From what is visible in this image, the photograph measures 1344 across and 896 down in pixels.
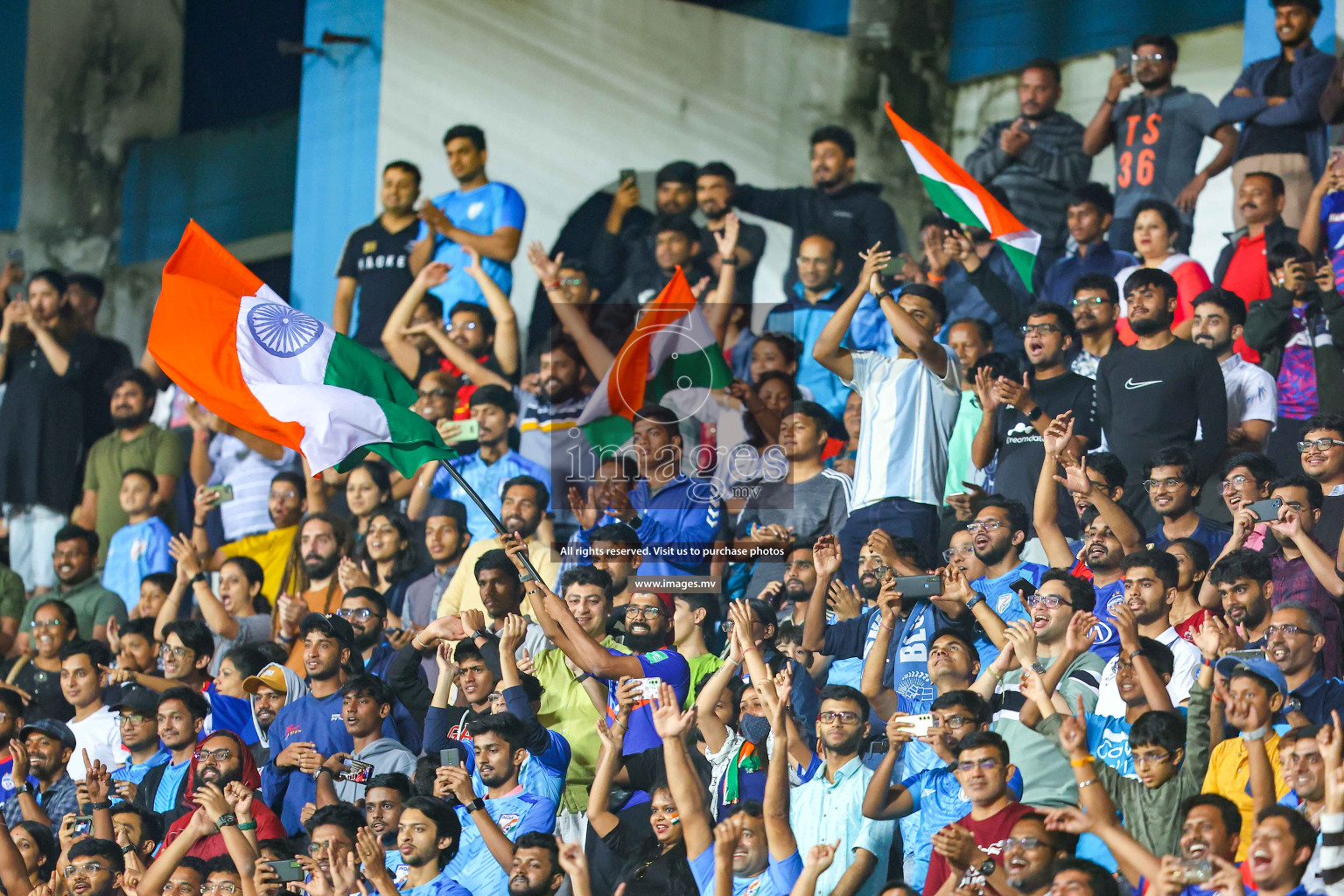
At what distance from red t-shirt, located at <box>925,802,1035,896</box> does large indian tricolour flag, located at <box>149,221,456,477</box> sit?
253 cm

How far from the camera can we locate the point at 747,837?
21.7ft

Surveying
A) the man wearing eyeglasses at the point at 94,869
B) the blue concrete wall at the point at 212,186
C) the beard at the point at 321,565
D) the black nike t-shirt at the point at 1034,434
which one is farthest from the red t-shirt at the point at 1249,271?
the blue concrete wall at the point at 212,186

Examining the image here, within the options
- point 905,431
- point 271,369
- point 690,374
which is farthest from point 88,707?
point 905,431

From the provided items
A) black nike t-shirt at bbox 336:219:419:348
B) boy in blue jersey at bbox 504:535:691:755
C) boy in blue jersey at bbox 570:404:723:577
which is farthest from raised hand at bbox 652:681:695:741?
black nike t-shirt at bbox 336:219:419:348

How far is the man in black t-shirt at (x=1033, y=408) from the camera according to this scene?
7.74m

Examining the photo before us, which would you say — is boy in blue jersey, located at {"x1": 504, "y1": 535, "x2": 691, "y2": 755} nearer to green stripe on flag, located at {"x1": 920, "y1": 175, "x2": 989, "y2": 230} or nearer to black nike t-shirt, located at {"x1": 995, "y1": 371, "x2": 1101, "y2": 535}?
black nike t-shirt, located at {"x1": 995, "y1": 371, "x2": 1101, "y2": 535}

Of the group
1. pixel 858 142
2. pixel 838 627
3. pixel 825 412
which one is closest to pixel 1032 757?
pixel 838 627

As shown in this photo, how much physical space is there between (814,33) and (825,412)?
555 cm

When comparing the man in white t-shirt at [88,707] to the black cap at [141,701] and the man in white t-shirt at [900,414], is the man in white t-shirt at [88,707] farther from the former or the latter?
the man in white t-shirt at [900,414]

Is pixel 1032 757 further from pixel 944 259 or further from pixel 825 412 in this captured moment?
pixel 944 259

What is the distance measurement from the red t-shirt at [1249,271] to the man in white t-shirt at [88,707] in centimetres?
514

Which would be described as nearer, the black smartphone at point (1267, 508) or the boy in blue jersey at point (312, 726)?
the black smartphone at point (1267, 508)

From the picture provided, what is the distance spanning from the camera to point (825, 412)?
837 cm

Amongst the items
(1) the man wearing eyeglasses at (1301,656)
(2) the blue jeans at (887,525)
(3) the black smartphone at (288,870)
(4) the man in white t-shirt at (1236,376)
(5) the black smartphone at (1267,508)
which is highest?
(4) the man in white t-shirt at (1236,376)
